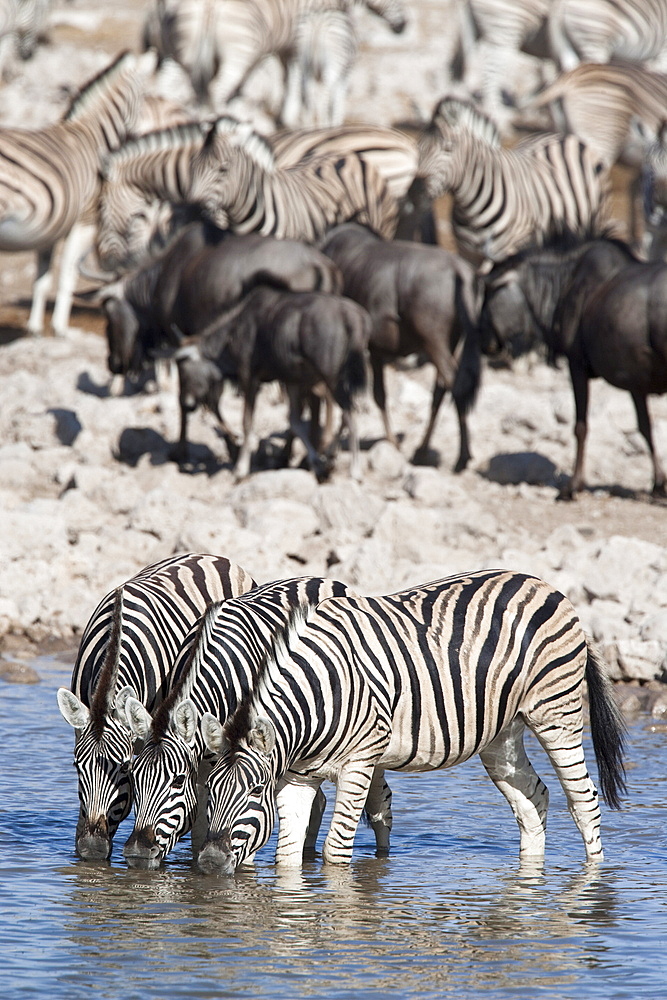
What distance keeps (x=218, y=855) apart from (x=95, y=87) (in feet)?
47.4

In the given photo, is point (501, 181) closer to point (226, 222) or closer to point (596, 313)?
point (226, 222)

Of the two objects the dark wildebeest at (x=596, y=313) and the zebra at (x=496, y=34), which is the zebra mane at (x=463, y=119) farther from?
the zebra at (x=496, y=34)

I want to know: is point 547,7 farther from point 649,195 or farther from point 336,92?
point 649,195

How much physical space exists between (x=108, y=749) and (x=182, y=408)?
7237 mm

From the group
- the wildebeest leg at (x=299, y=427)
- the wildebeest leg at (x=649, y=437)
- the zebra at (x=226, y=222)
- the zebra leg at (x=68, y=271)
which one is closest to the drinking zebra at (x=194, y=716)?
the wildebeest leg at (x=299, y=427)

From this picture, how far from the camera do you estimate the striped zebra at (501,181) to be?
53.7 feet

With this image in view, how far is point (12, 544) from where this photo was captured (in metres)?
10.9

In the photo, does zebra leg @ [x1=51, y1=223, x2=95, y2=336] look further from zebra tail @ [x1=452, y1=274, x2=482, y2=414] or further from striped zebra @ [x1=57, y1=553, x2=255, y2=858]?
striped zebra @ [x1=57, y1=553, x2=255, y2=858]

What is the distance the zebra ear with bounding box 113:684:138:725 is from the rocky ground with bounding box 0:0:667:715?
347cm

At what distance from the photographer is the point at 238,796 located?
567cm

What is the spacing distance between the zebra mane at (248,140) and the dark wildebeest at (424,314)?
398cm

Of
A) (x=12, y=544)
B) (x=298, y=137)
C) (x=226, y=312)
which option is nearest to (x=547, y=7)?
(x=298, y=137)

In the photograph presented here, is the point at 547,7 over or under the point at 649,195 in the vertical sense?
over

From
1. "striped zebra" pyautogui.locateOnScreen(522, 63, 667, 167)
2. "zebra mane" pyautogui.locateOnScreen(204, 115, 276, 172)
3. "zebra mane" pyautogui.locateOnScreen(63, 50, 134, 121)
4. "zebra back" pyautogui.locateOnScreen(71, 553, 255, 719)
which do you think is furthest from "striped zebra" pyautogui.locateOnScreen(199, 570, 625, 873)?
"striped zebra" pyautogui.locateOnScreen(522, 63, 667, 167)
